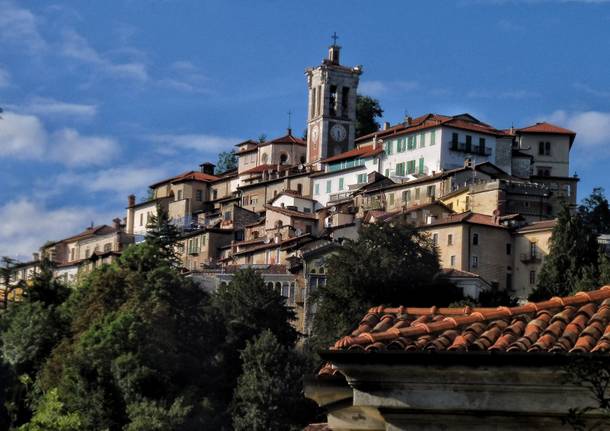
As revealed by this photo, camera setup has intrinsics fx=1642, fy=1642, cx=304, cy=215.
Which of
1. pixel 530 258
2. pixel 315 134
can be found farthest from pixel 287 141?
pixel 530 258

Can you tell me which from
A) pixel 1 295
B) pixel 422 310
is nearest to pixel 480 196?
pixel 1 295

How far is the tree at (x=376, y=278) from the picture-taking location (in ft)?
289

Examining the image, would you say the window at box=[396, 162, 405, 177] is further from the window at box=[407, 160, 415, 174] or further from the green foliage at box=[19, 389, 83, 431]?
the green foliage at box=[19, 389, 83, 431]

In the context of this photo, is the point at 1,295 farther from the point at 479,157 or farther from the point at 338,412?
the point at 338,412

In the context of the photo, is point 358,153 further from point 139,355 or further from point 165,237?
point 139,355

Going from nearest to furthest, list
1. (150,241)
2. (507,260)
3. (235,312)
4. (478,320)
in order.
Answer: (478,320), (235,312), (507,260), (150,241)

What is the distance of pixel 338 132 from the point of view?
474 ft

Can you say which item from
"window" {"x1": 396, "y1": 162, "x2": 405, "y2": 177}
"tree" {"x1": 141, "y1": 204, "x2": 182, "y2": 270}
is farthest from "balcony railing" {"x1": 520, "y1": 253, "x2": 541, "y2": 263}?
"tree" {"x1": 141, "y1": 204, "x2": 182, "y2": 270}

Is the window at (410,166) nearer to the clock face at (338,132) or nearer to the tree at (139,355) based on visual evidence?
the clock face at (338,132)

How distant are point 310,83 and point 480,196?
42.9 meters

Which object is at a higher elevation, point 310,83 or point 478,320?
point 310,83

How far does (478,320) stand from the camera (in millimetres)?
10625

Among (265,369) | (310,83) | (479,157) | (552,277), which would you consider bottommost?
(265,369)

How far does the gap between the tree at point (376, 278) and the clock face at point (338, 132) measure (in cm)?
4785
